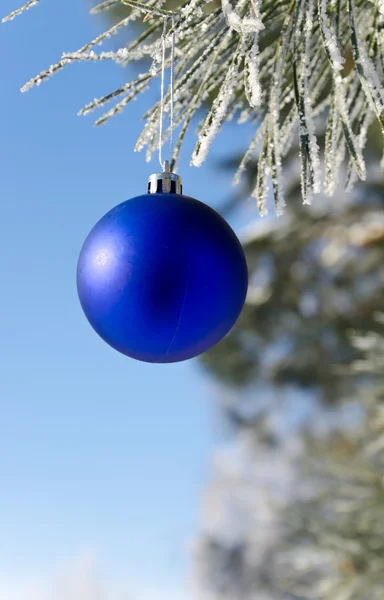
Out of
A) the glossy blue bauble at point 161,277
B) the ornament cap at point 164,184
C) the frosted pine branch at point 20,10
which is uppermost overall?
the frosted pine branch at point 20,10

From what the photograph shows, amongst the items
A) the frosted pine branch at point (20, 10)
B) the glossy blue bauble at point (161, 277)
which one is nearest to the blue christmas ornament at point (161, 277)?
the glossy blue bauble at point (161, 277)

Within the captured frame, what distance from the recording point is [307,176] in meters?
0.68

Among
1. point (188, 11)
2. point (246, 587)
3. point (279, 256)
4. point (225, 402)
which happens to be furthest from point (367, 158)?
point (246, 587)

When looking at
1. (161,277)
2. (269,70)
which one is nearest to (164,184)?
(161,277)

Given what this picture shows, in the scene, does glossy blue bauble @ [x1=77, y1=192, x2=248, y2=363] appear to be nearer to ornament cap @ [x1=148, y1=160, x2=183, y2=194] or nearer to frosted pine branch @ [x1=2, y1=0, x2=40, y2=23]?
ornament cap @ [x1=148, y1=160, x2=183, y2=194]

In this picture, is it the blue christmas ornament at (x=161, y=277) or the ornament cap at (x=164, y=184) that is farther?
the ornament cap at (x=164, y=184)

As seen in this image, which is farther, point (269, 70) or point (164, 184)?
point (269, 70)

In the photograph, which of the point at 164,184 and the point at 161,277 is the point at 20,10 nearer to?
the point at 164,184

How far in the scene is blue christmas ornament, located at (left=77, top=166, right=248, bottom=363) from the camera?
623 millimetres

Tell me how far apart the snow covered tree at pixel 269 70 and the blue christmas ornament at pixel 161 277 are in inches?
2.7

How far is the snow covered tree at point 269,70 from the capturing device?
24.0 inches

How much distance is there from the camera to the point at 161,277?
2.02 feet

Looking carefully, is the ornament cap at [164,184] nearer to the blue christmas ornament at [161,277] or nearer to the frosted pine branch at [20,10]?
the blue christmas ornament at [161,277]

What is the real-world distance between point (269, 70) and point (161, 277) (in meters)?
0.40
